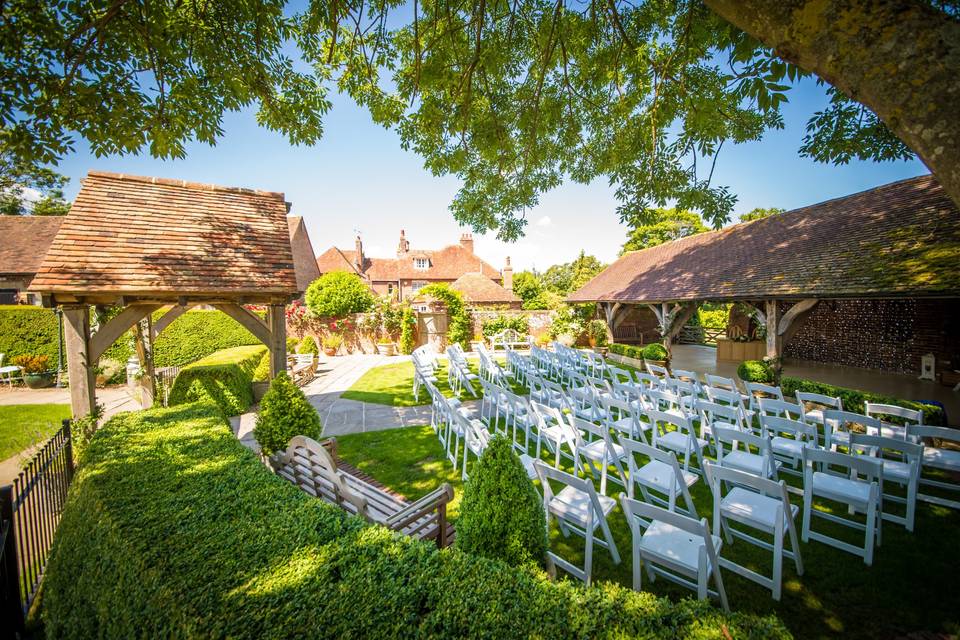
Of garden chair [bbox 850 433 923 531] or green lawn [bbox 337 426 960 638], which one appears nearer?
green lawn [bbox 337 426 960 638]

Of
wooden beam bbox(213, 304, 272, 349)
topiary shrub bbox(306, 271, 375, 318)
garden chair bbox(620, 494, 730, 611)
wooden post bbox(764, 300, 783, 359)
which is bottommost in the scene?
garden chair bbox(620, 494, 730, 611)

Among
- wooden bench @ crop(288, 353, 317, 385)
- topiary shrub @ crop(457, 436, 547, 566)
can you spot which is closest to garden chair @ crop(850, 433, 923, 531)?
topiary shrub @ crop(457, 436, 547, 566)

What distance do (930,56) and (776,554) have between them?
3166mm

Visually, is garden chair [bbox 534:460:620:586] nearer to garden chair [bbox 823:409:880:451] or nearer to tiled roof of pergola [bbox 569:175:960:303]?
garden chair [bbox 823:409:880:451]

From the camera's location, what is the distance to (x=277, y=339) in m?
6.58

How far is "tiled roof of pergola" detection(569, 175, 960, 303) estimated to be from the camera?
273 inches

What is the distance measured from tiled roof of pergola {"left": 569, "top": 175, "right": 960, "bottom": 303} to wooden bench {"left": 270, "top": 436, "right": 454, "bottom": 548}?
7.25 meters

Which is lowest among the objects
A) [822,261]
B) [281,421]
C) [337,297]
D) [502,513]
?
[281,421]

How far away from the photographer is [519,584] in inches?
67.2

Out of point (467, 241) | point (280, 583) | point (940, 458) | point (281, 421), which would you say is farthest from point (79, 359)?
point (467, 241)

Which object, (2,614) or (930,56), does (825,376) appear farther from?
(2,614)

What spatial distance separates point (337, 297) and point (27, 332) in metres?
10.8

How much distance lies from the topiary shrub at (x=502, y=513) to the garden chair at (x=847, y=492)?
9.38 feet

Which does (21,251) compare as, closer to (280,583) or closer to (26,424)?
(26,424)
